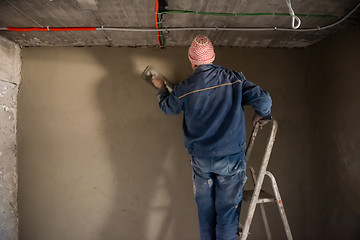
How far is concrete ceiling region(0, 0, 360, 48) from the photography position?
138 centimetres

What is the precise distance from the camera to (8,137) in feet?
6.17

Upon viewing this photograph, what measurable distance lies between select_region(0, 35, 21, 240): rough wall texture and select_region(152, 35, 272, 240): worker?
1.44 m

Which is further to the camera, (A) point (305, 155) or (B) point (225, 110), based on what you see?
(A) point (305, 155)

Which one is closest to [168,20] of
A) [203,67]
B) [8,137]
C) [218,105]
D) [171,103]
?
[203,67]

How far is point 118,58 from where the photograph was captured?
200 centimetres

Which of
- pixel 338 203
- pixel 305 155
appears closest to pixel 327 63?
pixel 305 155

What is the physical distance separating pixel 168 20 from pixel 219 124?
31.6 inches

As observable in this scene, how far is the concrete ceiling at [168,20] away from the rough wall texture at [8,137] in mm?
167

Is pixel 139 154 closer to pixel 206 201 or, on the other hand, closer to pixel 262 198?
pixel 206 201

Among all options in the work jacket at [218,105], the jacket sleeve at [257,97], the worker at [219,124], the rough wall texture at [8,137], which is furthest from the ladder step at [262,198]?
the rough wall texture at [8,137]

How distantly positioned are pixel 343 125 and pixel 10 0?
2.41 meters

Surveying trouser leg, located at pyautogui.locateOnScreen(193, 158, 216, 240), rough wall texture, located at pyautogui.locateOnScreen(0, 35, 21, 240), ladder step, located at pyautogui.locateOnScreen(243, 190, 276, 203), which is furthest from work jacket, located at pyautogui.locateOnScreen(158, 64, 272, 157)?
rough wall texture, located at pyautogui.locateOnScreen(0, 35, 21, 240)

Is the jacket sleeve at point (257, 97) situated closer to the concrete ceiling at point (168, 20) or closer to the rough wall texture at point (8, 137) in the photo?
the concrete ceiling at point (168, 20)

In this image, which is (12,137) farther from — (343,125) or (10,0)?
(343,125)
